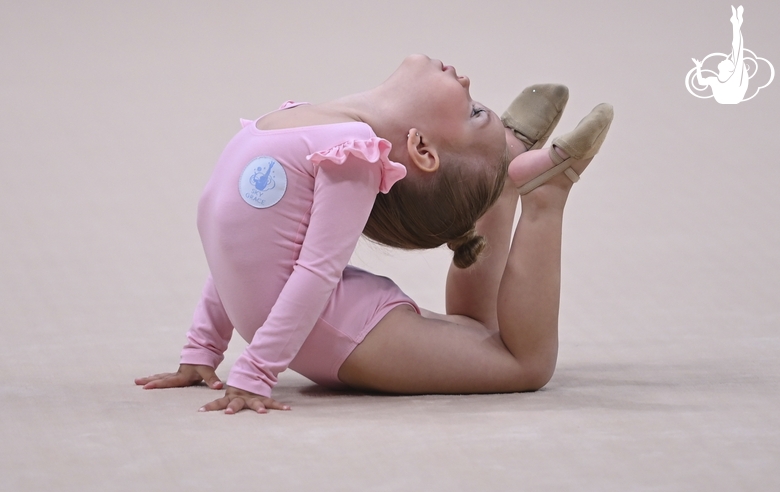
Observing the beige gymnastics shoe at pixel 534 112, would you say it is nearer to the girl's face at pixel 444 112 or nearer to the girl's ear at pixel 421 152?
the girl's face at pixel 444 112

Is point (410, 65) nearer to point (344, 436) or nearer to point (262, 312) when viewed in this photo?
point (262, 312)

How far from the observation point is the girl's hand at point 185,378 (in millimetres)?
1580

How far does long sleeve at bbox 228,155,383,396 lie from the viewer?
1.37m

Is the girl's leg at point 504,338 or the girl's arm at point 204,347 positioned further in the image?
the girl's arm at point 204,347

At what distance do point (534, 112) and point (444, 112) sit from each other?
1.09 feet

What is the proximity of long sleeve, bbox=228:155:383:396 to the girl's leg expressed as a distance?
0.13 m

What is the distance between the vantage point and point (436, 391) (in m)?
1.50

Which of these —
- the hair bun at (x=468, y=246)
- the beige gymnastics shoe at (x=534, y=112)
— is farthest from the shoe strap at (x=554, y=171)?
the beige gymnastics shoe at (x=534, y=112)

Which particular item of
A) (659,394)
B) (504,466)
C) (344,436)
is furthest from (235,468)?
(659,394)

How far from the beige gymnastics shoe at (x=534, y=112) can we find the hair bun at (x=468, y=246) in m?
0.28

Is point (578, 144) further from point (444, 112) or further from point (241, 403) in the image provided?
point (241, 403)

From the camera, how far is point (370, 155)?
1384 millimetres

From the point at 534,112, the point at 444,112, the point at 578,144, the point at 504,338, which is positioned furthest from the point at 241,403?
the point at 534,112

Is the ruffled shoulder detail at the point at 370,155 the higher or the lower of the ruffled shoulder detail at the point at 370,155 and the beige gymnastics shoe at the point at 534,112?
the lower
